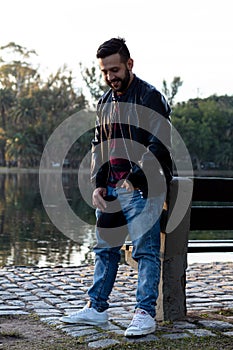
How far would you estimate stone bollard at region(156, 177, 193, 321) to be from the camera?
14.7 ft

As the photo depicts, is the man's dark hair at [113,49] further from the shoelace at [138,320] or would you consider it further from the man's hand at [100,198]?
the shoelace at [138,320]

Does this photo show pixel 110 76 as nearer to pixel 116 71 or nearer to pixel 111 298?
pixel 116 71

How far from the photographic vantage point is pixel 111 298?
566cm

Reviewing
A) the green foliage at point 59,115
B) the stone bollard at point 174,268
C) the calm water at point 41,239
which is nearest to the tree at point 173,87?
the green foliage at point 59,115

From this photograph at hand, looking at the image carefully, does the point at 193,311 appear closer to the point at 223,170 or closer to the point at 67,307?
the point at 67,307

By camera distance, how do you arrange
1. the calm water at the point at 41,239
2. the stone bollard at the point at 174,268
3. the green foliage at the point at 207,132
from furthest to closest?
1. the green foliage at the point at 207,132
2. the calm water at the point at 41,239
3. the stone bollard at the point at 174,268

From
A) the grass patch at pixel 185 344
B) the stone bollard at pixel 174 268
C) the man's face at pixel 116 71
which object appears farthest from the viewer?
the stone bollard at pixel 174 268

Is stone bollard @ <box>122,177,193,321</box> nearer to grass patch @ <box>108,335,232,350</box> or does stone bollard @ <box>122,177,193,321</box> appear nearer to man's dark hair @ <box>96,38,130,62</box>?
grass patch @ <box>108,335,232,350</box>

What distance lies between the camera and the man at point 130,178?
413cm

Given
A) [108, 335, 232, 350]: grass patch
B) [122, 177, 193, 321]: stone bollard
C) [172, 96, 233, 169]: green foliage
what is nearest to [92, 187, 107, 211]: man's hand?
[122, 177, 193, 321]: stone bollard

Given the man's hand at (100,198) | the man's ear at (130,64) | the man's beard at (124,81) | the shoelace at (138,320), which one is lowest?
the shoelace at (138,320)

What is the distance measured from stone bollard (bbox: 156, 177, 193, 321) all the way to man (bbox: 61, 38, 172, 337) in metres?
0.22

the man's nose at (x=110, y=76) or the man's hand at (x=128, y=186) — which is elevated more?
the man's nose at (x=110, y=76)

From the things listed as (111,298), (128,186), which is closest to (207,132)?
(111,298)
